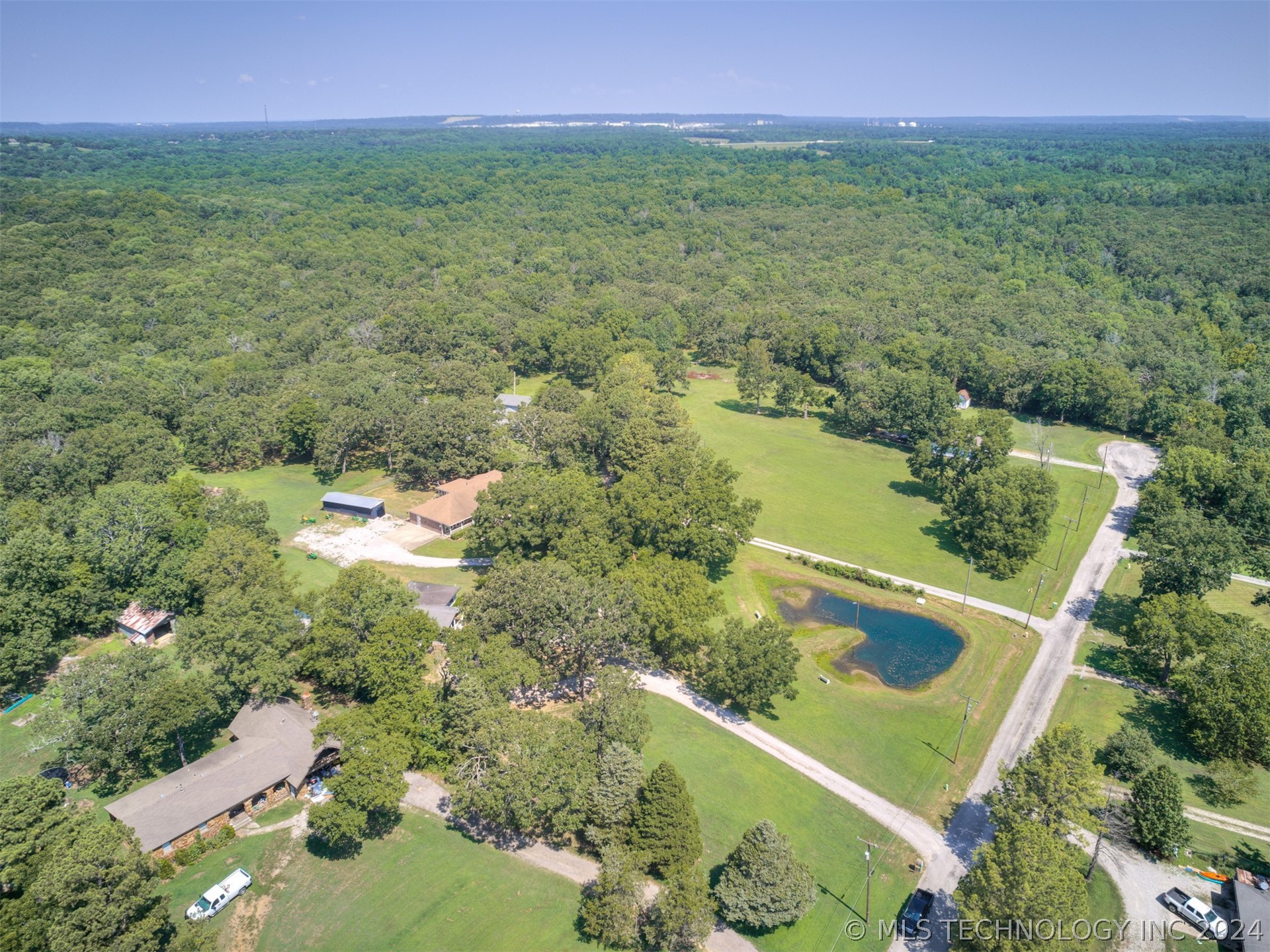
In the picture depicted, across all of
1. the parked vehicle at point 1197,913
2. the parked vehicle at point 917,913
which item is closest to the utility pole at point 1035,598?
the parked vehicle at point 1197,913

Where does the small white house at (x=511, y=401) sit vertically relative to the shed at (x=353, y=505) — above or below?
above

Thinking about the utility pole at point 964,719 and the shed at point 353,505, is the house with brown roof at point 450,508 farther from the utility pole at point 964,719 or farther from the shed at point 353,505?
the utility pole at point 964,719

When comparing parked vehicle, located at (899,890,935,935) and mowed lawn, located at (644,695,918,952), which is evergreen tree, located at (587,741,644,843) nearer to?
mowed lawn, located at (644,695,918,952)

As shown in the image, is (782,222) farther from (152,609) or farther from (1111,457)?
(152,609)

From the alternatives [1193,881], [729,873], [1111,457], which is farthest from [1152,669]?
[1111,457]

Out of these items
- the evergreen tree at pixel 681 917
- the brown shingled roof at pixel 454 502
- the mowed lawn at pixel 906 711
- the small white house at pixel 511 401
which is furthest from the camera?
the small white house at pixel 511 401

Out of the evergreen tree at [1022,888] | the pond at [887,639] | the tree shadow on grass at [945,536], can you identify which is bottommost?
the pond at [887,639]

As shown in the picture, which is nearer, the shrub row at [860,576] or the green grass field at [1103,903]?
the green grass field at [1103,903]
